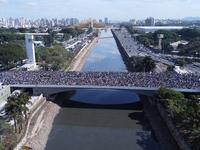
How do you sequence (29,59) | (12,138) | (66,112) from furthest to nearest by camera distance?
(29,59), (66,112), (12,138)

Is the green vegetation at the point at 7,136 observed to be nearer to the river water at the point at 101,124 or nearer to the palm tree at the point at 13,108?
the palm tree at the point at 13,108

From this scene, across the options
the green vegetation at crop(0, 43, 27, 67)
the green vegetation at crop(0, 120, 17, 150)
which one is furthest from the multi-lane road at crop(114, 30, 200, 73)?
the green vegetation at crop(0, 120, 17, 150)

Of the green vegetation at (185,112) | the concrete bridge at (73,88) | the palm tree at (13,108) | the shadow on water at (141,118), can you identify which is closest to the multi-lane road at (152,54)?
the concrete bridge at (73,88)

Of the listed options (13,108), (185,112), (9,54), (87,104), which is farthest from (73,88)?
(9,54)

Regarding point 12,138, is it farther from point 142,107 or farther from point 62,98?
point 142,107

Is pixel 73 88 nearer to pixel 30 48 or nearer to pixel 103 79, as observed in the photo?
pixel 103 79

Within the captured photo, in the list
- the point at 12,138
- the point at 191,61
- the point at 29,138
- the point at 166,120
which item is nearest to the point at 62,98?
the point at 29,138
